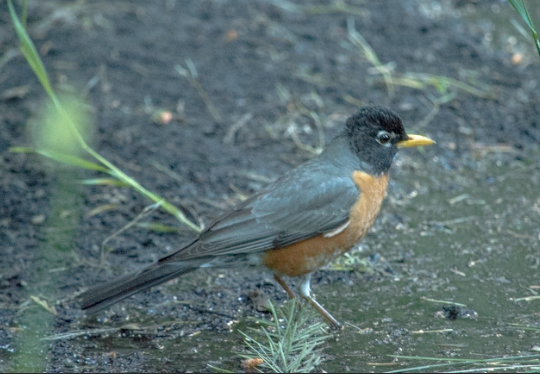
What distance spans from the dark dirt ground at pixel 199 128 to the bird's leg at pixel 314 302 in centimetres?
16

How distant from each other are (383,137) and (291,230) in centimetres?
81

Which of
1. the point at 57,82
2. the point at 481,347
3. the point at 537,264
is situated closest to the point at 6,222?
the point at 57,82

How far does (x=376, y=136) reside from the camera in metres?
4.13

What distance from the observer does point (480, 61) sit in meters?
6.64

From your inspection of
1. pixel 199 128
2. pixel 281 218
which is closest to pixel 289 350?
pixel 281 218

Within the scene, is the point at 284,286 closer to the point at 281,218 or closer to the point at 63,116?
the point at 281,218

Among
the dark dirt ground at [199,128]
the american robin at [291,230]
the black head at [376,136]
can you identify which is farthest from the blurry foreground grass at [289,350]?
the black head at [376,136]

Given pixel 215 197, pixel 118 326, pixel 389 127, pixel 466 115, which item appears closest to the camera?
pixel 118 326

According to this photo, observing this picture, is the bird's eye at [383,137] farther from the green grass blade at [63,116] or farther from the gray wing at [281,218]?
the green grass blade at [63,116]

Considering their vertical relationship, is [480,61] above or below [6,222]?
above

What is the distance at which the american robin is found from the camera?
3752mm

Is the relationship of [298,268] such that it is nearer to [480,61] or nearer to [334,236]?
[334,236]

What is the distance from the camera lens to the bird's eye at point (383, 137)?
412cm

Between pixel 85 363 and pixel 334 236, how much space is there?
4.76 feet
